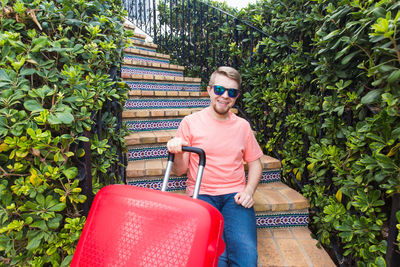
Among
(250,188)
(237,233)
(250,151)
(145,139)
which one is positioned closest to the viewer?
(237,233)

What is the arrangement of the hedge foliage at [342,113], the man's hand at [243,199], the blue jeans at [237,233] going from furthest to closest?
1. the man's hand at [243,199]
2. the blue jeans at [237,233]
3. the hedge foliage at [342,113]

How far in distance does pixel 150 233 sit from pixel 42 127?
0.78 m

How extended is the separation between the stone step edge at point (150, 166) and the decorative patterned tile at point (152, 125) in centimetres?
56

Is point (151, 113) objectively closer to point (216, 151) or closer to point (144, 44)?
point (216, 151)

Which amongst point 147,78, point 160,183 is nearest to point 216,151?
point 160,183

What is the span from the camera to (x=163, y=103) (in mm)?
3516

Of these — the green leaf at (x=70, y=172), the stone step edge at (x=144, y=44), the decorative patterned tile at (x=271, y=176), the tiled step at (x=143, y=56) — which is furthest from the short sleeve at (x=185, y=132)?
the stone step edge at (x=144, y=44)

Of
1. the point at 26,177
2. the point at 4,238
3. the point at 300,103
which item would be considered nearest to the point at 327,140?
the point at 300,103

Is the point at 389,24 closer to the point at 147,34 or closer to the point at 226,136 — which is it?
the point at 226,136

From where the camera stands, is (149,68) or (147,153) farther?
(149,68)

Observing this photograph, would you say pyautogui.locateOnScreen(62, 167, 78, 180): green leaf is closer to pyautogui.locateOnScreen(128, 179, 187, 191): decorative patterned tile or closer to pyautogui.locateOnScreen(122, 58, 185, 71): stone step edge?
pyautogui.locateOnScreen(128, 179, 187, 191): decorative patterned tile

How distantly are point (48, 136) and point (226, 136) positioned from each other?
1.16m

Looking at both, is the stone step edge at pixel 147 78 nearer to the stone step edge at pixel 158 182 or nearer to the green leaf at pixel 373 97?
the stone step edge at pixel 158 182

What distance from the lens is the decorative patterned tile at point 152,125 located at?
9.60 feet
